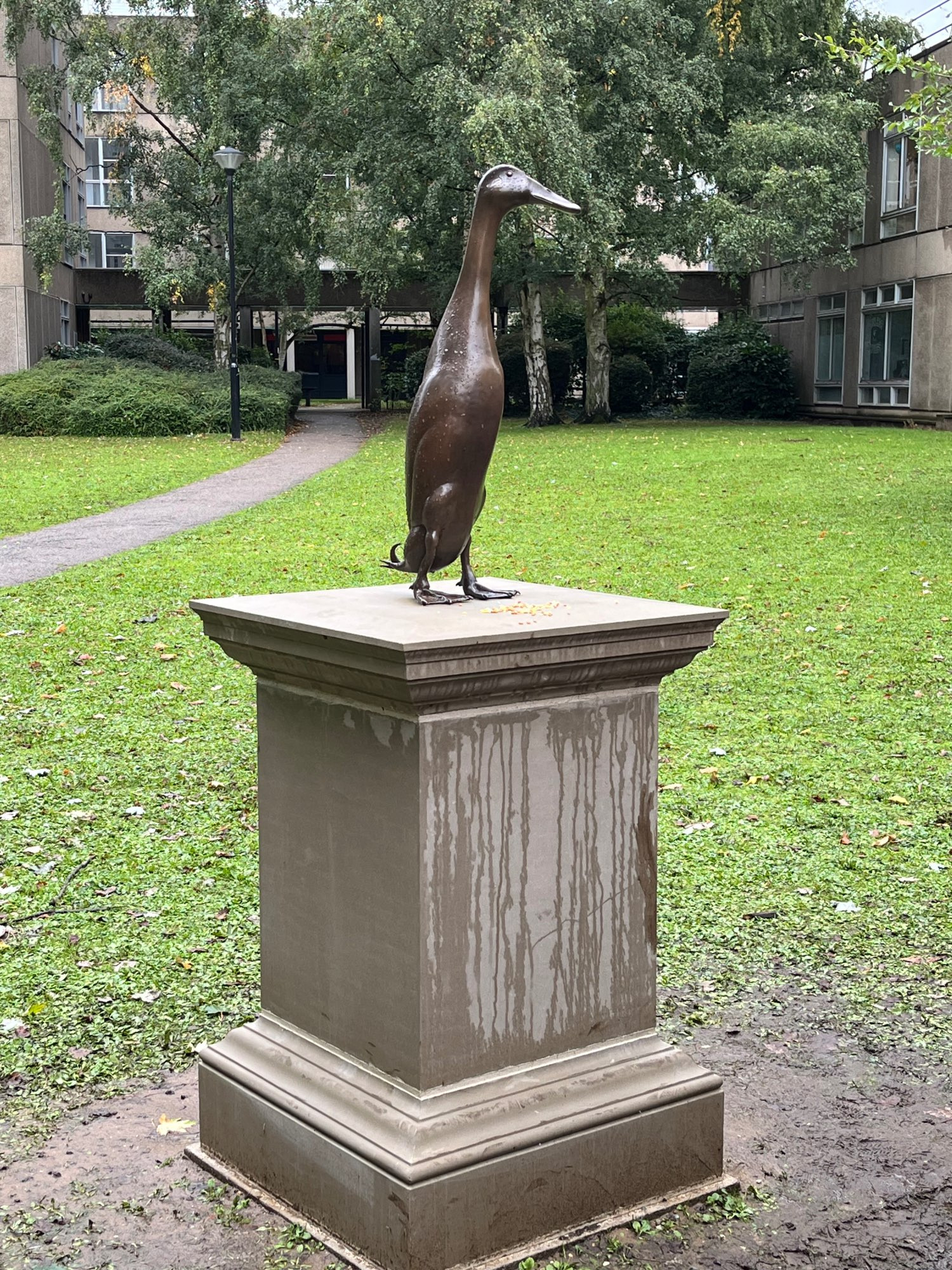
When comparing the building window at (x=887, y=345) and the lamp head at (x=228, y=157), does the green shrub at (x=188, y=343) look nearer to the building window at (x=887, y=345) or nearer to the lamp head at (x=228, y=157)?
the lamp head at (x=228, y=157)

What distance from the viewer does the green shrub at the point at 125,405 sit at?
92.7 ft

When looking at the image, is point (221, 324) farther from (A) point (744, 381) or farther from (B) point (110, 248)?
(B) point (110, 248)

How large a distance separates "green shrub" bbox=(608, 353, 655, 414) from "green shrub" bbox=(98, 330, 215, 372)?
32.4 feet

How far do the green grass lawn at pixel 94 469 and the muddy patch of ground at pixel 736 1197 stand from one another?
12.0 metres

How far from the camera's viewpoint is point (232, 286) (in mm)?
26641

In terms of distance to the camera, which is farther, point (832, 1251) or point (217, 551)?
point (217, 551)

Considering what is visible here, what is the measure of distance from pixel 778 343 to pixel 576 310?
18.2ft

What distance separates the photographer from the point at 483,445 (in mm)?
3285

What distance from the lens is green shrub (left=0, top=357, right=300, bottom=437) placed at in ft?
92.7

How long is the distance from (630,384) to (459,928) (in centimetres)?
3315

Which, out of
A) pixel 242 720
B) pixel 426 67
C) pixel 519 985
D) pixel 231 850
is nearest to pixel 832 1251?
pixel 519 985

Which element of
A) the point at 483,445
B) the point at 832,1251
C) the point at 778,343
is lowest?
the point at 832,1251

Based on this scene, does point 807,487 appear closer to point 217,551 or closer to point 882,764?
point 217,551

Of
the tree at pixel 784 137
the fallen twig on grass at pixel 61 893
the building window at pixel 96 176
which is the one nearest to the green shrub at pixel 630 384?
the tree at pixel 784 137
